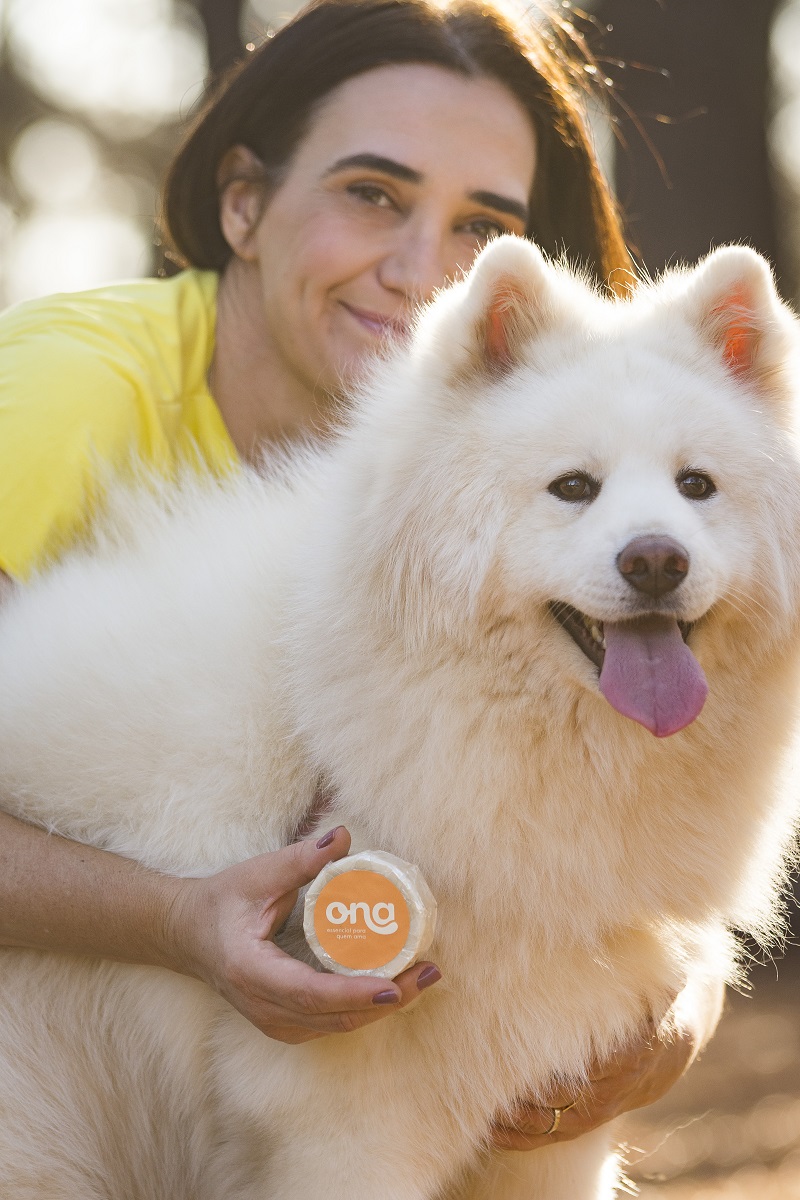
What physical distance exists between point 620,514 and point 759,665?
0.49 m

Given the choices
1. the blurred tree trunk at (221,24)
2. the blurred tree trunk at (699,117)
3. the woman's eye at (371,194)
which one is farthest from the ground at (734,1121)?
the blurred tree trunk at (221,24)

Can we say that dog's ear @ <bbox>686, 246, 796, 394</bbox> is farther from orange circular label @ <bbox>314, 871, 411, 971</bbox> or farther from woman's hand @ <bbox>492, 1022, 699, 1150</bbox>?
woman's hand @ <bbox>492, 1022, 699, 1150</bbox>

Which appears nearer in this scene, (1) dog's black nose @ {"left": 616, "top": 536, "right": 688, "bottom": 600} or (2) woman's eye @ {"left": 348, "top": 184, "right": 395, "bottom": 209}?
(1) dog's black nose @ {"left": 616, "top": 536, "right": 688, "bottom": 600}

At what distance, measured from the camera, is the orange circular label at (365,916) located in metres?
2.10

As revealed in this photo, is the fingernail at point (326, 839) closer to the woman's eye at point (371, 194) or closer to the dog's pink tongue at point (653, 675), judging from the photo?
the dog's pink tongue at point (653, 675)

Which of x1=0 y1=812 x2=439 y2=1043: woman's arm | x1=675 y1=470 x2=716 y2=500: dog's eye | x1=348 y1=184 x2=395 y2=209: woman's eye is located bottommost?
x1=0 y1=812 x2=439 y2=1043: woman's arm

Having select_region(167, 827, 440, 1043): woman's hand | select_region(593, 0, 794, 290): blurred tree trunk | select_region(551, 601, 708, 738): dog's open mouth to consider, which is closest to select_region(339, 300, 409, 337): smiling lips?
select_region(551, 601, 708, 738): dog's open mouth

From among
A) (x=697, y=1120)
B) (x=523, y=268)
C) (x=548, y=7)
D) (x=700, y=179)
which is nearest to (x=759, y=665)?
(x=523, y=268)

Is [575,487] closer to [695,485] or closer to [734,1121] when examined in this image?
[695,485]

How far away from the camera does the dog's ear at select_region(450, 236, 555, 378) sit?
2.27 metres

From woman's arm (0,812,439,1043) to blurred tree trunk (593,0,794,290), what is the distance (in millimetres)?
6795

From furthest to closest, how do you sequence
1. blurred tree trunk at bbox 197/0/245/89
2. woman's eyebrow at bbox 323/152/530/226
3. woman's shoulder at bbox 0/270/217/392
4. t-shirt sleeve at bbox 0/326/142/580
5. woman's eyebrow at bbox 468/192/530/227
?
blurred tree trunk at bbox 197/0/245/89 → woman's eyebrow at bbox 468/192/530/227 → woman's eyebrow at bbox 323/152/530/226 → woman's shoulder at bbox 0/270/217/392 → t-shirt sleeve at bbox 0/326/142/580

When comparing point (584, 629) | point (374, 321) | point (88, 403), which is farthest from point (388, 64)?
point (584, 629)

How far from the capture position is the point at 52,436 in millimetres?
2885
